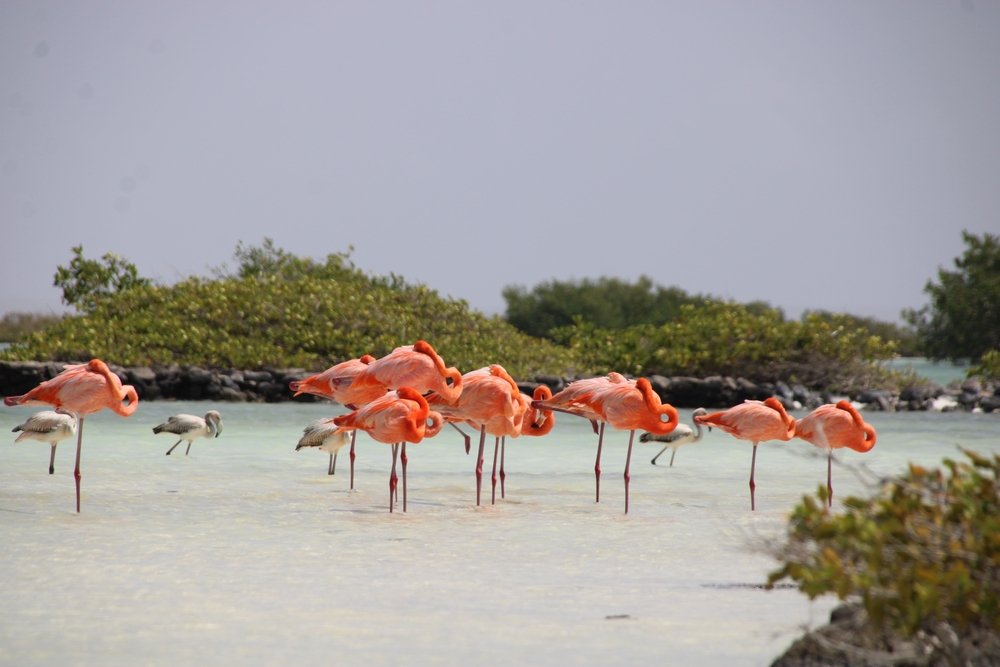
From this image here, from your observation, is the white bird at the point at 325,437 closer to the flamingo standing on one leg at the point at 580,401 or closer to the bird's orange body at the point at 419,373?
the bird's orange body at the point at 419,373

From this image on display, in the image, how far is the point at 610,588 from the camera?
5.29 meters

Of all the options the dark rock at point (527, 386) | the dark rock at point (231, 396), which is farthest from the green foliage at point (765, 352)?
the dark rock at point (231, 396)

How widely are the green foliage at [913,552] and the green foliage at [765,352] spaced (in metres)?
18.3

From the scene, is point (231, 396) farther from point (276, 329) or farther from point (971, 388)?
point (971, 388)

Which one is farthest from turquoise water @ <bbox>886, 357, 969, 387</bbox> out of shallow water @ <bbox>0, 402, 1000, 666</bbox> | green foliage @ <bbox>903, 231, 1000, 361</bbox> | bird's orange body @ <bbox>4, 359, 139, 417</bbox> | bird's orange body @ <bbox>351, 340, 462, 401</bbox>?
bird's orange body @ <bbox>4, 359, 139, 417</bbox>

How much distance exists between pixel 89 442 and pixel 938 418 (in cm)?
1439

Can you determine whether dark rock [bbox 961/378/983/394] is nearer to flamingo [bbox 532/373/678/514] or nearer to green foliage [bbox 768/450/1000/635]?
flamingo [bbox 532/373/678/514]

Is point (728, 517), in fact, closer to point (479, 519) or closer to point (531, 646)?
point (479, 519)

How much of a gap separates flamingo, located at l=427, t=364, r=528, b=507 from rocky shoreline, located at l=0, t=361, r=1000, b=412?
10692 millimetres

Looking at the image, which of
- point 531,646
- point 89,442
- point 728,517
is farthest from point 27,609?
point 89,442

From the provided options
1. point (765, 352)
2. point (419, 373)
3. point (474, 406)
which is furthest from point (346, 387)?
point (765, 352)

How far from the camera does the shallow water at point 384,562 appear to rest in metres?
4.10

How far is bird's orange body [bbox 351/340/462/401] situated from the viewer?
26.9ft

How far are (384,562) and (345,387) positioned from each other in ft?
10.8
